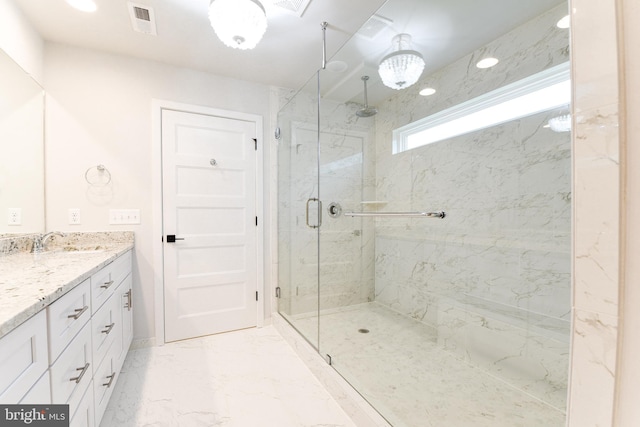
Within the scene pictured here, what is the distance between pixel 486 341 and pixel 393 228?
45.1 inches

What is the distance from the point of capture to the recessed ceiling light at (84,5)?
1.56 m

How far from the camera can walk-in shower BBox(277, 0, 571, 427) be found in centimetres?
154

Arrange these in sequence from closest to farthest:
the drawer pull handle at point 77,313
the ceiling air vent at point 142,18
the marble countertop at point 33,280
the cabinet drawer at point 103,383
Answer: the marble countertop at point 33,280 < the drawer pull handle at point 77,313 < the cabinet drawer at point 103,383 < the ceiling air vent at point 142,18

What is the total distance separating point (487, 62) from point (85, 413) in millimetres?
3007

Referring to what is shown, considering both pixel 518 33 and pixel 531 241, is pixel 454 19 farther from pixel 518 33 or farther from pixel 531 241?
pixel 531 241

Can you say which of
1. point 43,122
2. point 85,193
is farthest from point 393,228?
point 43,122

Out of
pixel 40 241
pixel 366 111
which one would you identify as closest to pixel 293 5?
pixel 366 111

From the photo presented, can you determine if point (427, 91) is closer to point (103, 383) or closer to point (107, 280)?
point (107, 280)

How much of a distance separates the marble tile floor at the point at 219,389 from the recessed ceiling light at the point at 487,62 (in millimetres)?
2477

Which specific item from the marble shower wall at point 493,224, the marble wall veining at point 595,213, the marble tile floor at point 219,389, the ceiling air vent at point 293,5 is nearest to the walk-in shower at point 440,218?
the marble shower wall at point 493,224

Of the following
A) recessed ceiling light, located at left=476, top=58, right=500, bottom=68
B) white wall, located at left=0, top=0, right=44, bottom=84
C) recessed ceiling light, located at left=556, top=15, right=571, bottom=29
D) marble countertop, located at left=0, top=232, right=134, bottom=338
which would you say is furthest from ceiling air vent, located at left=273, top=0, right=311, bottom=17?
marble countertop, located at left=0, top=232, right=134, bottom=338

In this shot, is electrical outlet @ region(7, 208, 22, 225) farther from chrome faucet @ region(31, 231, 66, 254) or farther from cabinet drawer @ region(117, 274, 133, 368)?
cabinet drawer @ region(117, 274, 133, 368)

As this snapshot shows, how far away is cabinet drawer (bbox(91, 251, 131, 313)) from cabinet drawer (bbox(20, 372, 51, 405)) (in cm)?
46

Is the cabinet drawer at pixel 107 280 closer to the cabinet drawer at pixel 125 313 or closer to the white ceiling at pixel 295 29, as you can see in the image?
the cabinet drawer at pixel 125 313
